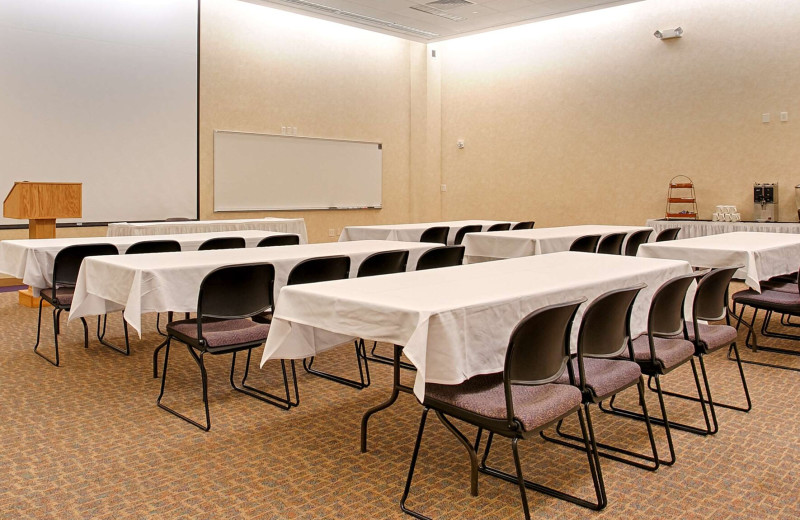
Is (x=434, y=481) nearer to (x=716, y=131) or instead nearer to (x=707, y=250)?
(x=707, y=250)

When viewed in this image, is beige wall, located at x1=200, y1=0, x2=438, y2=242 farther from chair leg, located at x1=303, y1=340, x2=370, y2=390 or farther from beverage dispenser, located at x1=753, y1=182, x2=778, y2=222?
chair leg, located at x1=303, y1=340, x2=370, y2=390

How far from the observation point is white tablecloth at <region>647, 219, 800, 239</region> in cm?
850

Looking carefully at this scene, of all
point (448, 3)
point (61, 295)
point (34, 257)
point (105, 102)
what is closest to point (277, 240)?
point (61, 295)

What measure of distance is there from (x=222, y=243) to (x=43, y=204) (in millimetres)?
2087

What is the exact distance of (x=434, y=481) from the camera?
9.33ft

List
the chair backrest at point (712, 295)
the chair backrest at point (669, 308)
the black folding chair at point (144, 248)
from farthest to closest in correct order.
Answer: the black folding chair at point (144, 248), the chair backrest at point (712, 295), the chair backrest at point (669, 308)

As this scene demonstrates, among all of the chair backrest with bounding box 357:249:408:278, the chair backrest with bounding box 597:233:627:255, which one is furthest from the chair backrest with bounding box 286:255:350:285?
the chair backrest with bounding box 597:233:627:255

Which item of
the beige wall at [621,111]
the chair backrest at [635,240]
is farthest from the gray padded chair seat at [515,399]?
the beige wall at [621,111]

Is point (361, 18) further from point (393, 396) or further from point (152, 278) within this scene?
point (393, 396)

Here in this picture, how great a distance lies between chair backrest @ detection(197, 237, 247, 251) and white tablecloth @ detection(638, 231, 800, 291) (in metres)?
3.23

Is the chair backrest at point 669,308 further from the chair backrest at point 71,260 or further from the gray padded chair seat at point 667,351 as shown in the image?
the chair backrest at point 71,260

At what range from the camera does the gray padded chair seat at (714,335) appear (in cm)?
351

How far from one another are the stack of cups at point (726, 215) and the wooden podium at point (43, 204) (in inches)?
310

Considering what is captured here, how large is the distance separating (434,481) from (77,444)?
1.72 metres
